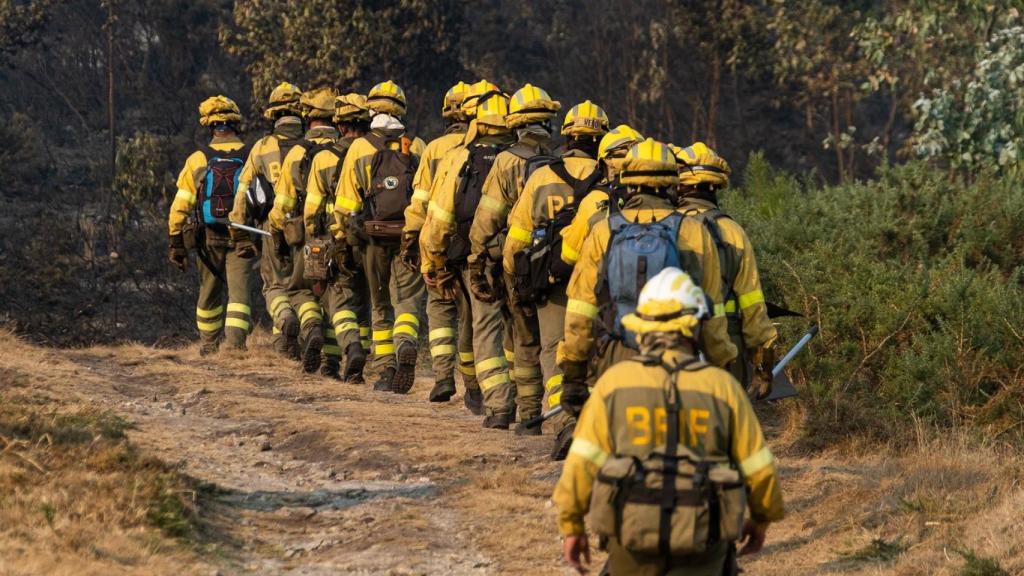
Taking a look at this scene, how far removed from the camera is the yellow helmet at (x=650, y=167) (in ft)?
25.3

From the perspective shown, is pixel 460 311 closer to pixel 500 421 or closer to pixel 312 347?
pixel 500 421

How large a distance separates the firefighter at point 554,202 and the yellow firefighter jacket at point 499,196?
0.36m

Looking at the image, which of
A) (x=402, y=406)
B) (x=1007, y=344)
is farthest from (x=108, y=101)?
(x=1007, y=344)

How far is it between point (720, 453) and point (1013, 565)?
227 cm

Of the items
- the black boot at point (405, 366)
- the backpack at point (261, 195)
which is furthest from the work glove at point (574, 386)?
the backpack at point (261, 195)

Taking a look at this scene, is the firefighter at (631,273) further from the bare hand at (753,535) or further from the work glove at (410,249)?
the work glove at (410,249)

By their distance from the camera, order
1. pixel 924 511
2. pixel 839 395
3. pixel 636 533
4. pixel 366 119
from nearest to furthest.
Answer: pixel 636 533
pixel 924 511
pixel 839 395
pixel 366 119

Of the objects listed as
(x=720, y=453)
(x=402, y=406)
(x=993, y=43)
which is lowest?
(x=402, y=406)

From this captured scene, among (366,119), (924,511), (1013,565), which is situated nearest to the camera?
(1013,565)

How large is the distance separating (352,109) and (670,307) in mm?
7652

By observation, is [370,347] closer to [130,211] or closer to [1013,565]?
[1013,565]

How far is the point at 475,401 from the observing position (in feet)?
40.0

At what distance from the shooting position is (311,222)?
524 inches

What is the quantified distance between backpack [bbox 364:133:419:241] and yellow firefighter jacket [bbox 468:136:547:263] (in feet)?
6.15
